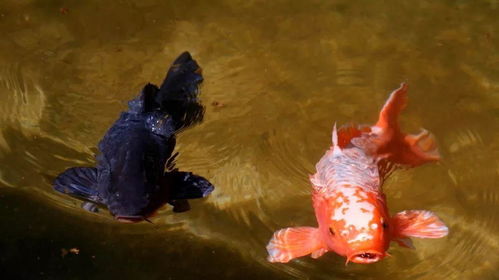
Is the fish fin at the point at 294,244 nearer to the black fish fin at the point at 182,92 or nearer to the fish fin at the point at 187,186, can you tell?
the fish fin at the point at 187,186

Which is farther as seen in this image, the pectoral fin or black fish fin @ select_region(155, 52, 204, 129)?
black fish fin @ select_region(155, 52, 204, 129)

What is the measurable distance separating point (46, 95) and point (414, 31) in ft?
12.0

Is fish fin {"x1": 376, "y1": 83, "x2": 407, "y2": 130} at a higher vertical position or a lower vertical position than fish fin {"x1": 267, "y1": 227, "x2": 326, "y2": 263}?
higher

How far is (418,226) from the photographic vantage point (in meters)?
3.46

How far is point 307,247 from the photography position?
137 inches

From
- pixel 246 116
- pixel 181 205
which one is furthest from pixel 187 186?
pixel 246 116

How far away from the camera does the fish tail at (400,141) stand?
3.72m

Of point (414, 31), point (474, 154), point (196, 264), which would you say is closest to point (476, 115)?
point (474, 154)

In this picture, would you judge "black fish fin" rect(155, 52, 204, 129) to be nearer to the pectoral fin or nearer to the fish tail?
the pectoral fin

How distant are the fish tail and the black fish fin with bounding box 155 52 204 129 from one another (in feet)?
5.29

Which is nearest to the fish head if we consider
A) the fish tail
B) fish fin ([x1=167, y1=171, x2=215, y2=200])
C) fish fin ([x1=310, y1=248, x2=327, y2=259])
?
fish fin ([x1=310, y1=248, x2=327, y2=259])

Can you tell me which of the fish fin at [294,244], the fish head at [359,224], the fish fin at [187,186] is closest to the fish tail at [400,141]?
the fish head at [359,224]

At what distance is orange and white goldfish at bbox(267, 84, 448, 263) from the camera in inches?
120

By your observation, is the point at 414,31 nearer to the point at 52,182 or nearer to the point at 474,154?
the point at 474,154
